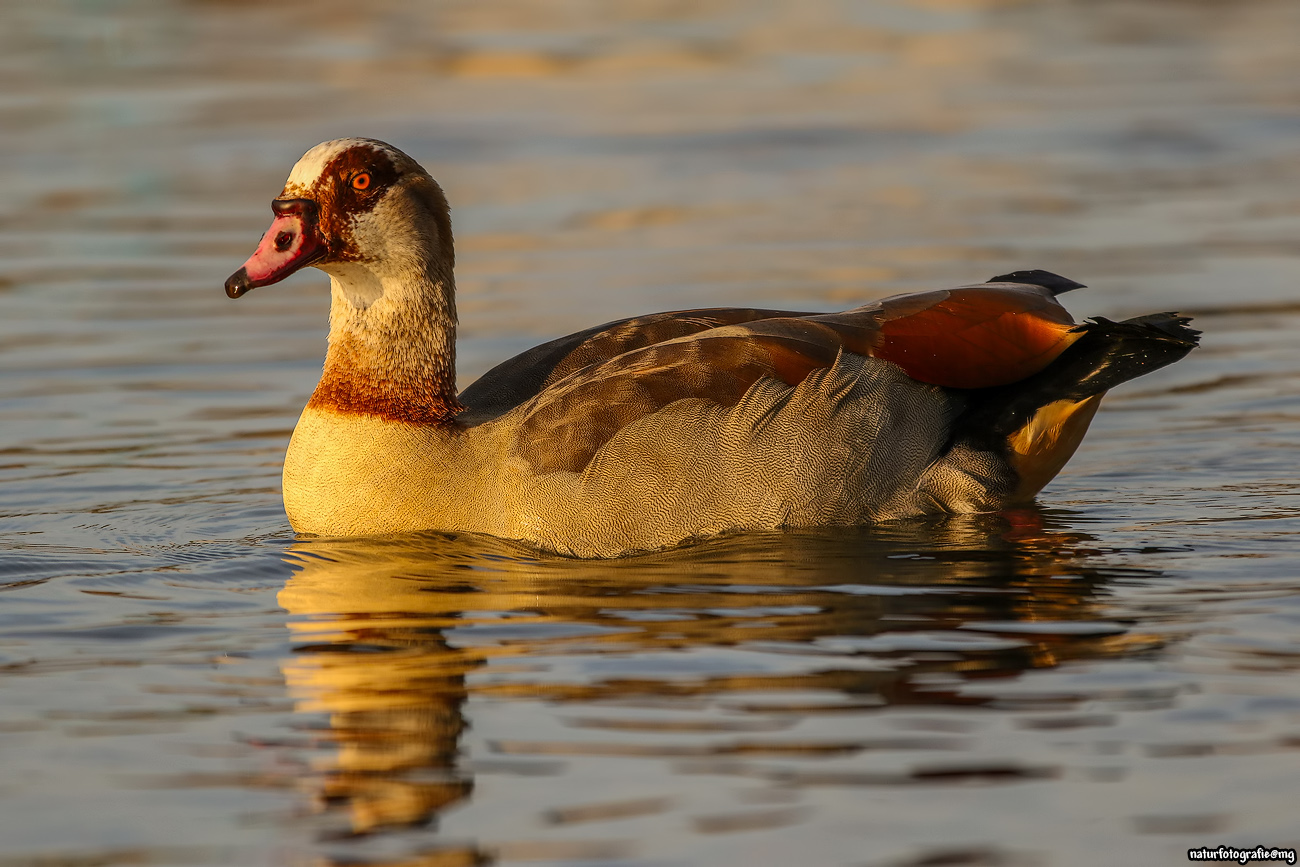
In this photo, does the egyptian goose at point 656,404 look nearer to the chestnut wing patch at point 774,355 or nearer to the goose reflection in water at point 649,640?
the chestnut wing patch at point 774,355

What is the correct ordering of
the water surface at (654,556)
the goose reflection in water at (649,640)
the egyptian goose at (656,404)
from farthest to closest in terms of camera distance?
the egyptian goose at (656,404), the goose reflection in water at (649,640), the water surface at (654,556)

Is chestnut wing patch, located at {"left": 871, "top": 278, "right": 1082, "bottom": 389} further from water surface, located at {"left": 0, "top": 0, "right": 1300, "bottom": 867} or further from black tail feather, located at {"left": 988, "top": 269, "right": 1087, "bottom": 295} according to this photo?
Result: water surface, located at {"left": 0, "top": 0, "right": 1300, "bottom": 867}

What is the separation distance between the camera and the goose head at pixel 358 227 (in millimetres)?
8945

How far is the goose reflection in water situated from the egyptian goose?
176mm

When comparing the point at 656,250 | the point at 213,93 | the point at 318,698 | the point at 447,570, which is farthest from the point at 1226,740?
the point at 213,93

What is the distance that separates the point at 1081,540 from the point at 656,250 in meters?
7.17

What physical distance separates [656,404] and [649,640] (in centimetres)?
176

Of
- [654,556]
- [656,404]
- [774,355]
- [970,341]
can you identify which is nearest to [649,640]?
[654,556]

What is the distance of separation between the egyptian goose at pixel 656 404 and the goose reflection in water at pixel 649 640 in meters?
0.18

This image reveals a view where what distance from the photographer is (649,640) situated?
7160 millimetres

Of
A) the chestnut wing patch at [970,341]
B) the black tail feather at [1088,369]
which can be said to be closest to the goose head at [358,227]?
the chestnut wing patch at [970,341]

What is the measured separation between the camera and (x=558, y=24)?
1038 inches

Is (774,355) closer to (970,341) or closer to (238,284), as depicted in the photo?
(970,341)

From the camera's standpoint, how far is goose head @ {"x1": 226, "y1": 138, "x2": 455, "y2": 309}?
29.3 feet
